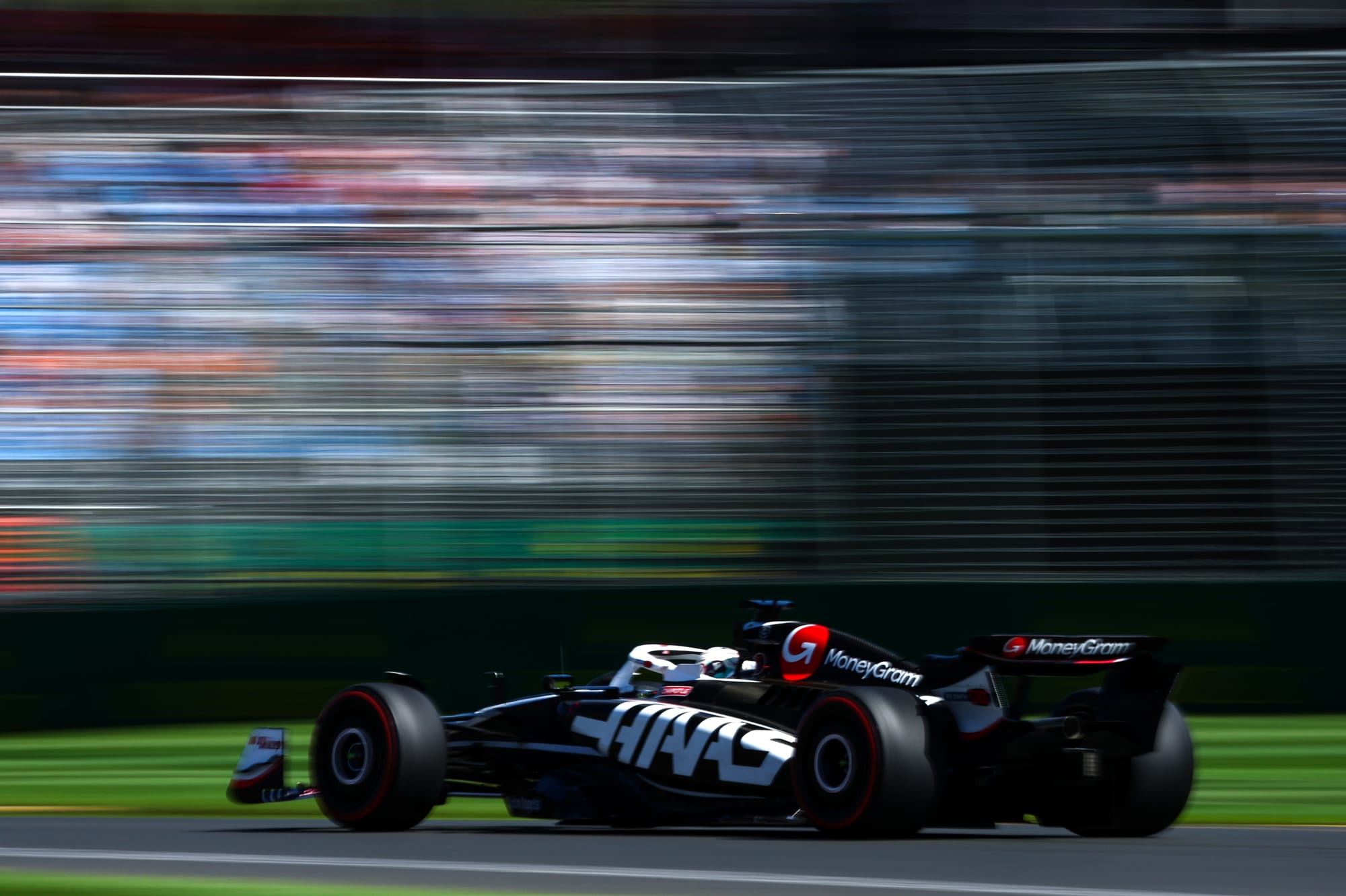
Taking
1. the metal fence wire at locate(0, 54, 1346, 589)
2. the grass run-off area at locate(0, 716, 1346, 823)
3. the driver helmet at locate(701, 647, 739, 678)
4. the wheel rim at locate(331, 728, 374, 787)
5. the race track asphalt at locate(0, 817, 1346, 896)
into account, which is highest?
the metal fence wire at locate(0, 54, 1346, 589)

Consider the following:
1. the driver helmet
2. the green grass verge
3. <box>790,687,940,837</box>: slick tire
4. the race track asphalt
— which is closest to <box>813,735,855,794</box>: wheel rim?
<box>790,687,940,837</box>: slick tire

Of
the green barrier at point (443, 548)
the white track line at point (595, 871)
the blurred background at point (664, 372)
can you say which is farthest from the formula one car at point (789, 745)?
the green barrier at point (443, 548)

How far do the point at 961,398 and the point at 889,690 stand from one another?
6.33 metres

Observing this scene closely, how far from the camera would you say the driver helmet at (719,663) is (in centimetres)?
625

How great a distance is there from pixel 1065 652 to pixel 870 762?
63cm

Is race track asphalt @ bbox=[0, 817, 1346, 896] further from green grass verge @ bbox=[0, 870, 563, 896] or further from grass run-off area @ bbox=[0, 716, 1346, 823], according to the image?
grass run-off area @ bbox=[0, 716, 1346, 823]

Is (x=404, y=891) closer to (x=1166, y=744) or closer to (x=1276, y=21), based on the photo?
(x=1166, y=744)

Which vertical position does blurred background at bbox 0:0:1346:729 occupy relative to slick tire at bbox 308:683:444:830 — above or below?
above

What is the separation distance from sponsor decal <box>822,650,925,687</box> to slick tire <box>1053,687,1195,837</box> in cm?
47

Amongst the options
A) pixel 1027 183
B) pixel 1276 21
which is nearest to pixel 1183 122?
pixel 1027 183

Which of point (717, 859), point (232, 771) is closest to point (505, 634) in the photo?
point (232, 771)

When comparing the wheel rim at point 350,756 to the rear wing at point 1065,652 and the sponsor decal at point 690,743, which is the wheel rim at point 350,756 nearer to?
the sponsor decal at point 690,743

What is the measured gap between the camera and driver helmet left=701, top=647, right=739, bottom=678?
625cm

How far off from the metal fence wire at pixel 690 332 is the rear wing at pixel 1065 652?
594 centimetres
